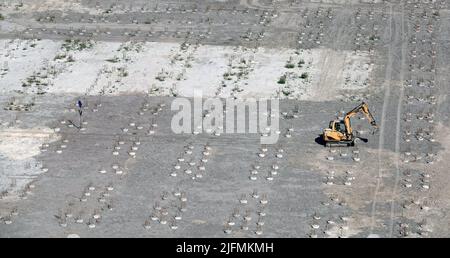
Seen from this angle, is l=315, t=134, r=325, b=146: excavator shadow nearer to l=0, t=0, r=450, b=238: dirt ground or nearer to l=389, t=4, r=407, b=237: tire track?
l=0, t=0, r=450, b=238: dirt ground

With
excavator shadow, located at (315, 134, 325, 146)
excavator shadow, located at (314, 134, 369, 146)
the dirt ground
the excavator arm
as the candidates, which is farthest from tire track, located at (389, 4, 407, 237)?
excavator shadow, located at (315, 134, 325, 146)

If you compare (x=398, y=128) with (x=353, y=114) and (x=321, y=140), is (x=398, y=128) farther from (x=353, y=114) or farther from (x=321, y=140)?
(x=321, y=140)

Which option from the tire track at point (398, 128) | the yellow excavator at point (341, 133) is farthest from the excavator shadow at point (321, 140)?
the tire track at point (398, 128)

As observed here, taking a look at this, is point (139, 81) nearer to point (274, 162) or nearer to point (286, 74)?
point (286, 74)

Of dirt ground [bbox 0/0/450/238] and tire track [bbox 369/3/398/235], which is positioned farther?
tire track [bbox 369/3/398/235]

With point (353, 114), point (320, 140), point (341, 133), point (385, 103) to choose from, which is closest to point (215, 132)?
point (320, 140)

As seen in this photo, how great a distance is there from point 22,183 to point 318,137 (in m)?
22.9

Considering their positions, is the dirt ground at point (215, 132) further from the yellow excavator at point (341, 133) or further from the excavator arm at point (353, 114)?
the excavator arm at point (353, 114)

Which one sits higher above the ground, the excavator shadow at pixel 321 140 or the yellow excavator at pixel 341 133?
the yellow excavator at pixel 341 133

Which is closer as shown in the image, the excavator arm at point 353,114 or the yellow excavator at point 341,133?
the yellow excavator at point 341,133

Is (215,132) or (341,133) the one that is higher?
(341,133)

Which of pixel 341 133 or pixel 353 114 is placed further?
pixel 353 114

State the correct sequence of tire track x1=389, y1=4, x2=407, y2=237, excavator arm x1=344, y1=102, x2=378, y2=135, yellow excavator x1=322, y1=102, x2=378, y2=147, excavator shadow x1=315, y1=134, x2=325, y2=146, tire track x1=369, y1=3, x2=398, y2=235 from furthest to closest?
1. excavator shadow x1=315, y1=134, x2=325, y2=146
2. excavator arm x1=344, y1=102, x2=378, y2=135
3. yellow excavator x1=322, y1=102, x2=378, y2=147
4. tire track x1=369, y1=3, x2=398, y2=235
5. tire track x1=389, y1=4, x2=407, y2=237
